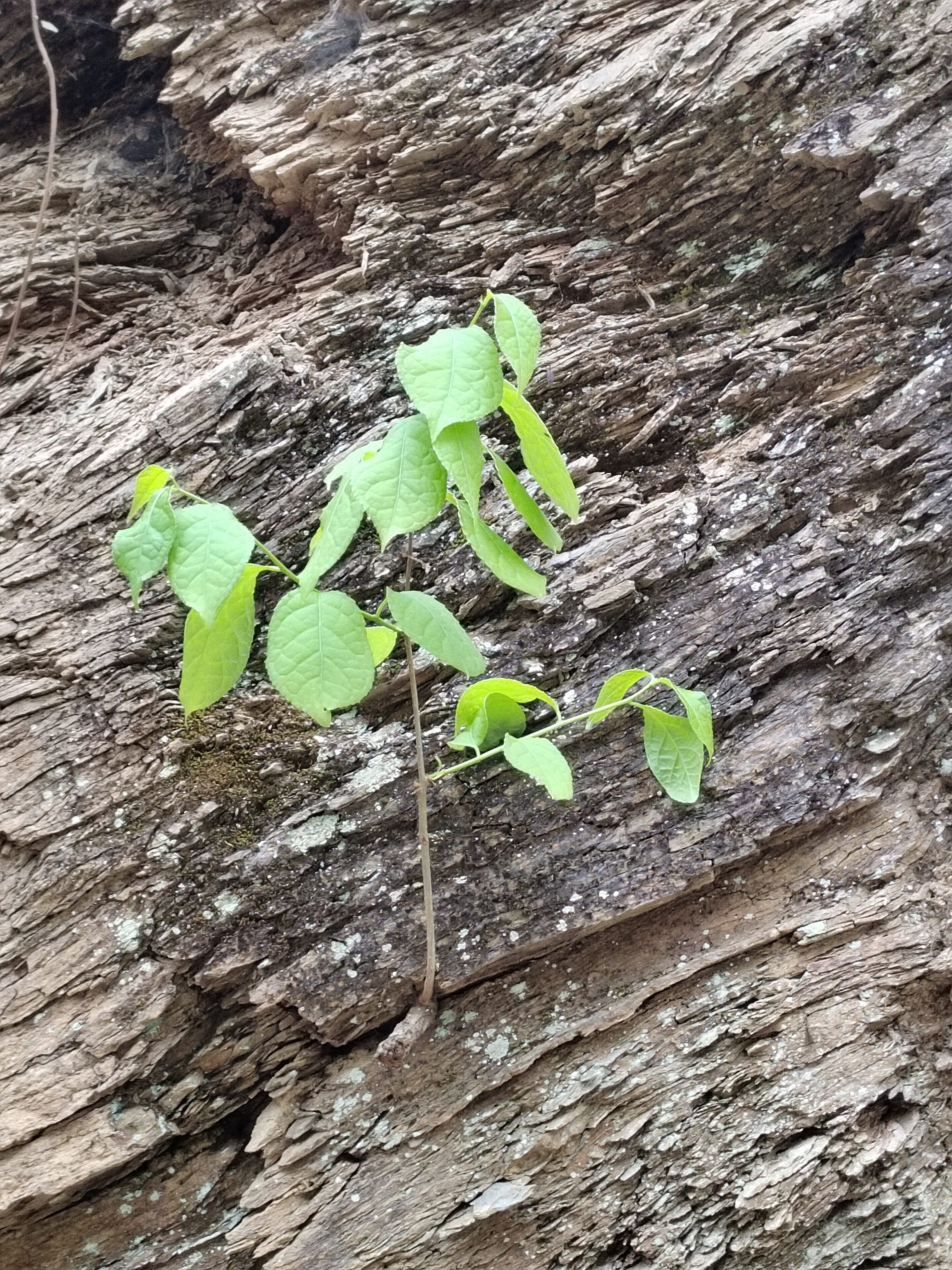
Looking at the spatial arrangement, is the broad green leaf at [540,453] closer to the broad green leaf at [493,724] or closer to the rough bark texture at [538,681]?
the broad green leaf at [493,724]

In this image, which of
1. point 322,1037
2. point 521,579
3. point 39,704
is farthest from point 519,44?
point 322,1037

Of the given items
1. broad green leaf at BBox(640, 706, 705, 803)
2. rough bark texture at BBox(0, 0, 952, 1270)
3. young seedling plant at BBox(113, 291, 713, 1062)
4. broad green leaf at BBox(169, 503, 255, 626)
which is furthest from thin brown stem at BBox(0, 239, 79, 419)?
broad green leaf at BBox(640, 706, 705, 803)

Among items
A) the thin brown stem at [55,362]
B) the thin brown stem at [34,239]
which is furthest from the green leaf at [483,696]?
the thin brown stem at [34,239]

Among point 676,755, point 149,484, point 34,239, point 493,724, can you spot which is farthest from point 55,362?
point 676,755

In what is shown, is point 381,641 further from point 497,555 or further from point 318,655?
point 318,655

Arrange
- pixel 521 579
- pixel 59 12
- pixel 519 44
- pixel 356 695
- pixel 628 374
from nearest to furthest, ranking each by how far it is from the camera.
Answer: pixel 356 695 → pixel 521 579 → pixel 628 374 → pixel 519 44 → pixel 59 12

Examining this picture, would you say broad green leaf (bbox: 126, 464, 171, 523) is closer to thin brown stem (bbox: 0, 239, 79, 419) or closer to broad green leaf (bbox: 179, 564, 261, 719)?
broad green leaf (bbox: 179, 564, 261, 719)

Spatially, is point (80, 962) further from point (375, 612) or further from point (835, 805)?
point (835, 805)
